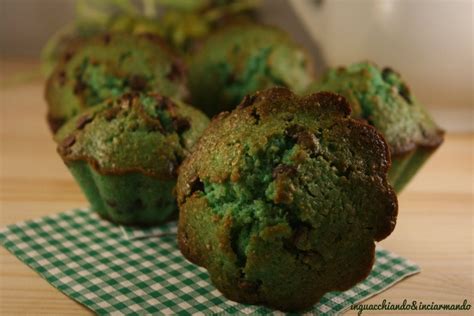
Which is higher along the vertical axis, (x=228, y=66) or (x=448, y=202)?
(x=228, y=66)

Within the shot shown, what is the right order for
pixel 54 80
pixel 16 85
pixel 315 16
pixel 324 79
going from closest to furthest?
pixel 324 79 → pixel 54 80 → pixel 315 16 → pixel 16 85

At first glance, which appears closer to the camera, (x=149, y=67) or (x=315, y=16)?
(x=149, y=67)

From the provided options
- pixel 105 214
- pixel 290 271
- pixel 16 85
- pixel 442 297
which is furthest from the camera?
pixel 16 85

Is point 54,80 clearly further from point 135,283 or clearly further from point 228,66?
point 135,283

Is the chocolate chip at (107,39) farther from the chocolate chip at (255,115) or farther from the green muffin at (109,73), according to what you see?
Answer: the chocolate chip at (255,115)

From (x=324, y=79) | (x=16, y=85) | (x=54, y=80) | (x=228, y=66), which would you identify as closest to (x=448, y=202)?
(x=324, y=79)

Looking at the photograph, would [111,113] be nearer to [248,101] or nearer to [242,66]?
[248,101]

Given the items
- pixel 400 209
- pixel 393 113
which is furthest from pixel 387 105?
pixel 400 209

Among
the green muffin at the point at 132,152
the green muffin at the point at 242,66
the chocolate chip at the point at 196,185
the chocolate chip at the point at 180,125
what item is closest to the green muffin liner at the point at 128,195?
the green muffin at the point at 132,152
